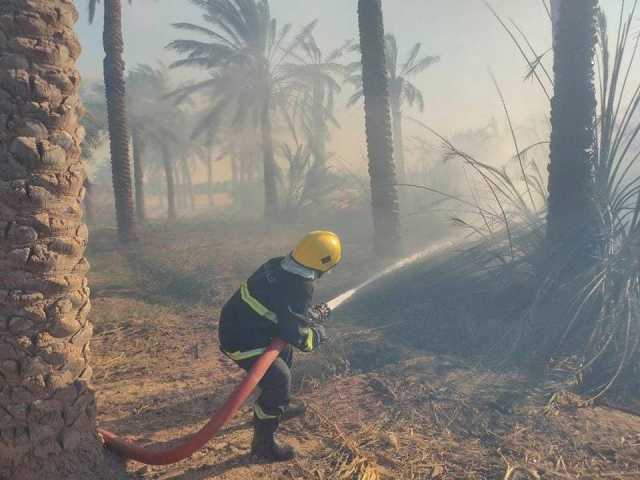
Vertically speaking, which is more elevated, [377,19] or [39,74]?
[377,19]

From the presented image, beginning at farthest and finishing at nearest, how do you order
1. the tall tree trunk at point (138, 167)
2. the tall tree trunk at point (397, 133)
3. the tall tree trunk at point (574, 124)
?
the tall tree trunk at point (397, 133)
the tall tree trunk at point (138, 167)
the tall tree trunk at point (574, 124)

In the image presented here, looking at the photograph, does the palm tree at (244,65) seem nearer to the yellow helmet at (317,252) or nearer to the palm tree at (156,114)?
the palm tree at (156,114)

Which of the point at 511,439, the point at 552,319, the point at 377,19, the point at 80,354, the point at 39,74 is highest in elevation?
the point at 377,19

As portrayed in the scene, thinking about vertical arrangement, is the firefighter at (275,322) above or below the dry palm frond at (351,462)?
above

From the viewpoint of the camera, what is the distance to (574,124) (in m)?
6.27

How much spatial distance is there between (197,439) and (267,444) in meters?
0.74

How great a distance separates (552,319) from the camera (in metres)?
5.55

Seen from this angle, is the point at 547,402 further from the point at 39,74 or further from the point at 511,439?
the point at 39,74

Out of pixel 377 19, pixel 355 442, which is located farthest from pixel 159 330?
pixel 377 19

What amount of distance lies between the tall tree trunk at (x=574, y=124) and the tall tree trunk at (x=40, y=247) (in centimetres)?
560

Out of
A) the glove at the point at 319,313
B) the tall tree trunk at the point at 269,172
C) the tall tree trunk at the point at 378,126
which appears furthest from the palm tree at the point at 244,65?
the glove at the point at 319,313

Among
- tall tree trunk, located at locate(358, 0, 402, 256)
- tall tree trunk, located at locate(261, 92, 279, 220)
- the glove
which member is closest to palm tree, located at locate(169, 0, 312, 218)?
tall tree trunk, located at locate(261, 92, 279, 220)

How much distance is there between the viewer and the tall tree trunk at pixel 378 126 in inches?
450

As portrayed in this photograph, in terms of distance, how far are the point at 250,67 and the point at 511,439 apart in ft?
66.0
